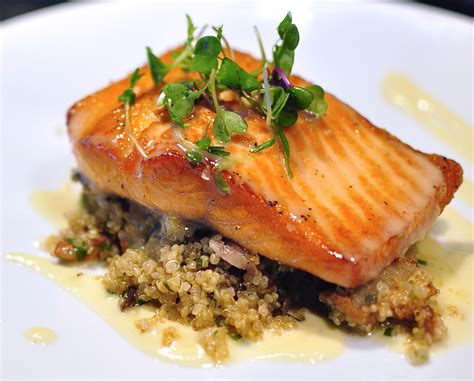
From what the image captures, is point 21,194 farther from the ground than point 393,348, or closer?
closer

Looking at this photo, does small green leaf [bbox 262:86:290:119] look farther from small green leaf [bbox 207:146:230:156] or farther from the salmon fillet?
small green leaf [bbox 207:146:230:156]

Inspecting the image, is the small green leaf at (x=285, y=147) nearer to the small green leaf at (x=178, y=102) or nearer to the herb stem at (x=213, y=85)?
the herb stem at (x=213, y=85)

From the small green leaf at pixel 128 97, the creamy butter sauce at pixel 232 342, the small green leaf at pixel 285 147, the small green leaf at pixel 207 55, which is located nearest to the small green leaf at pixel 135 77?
the small green leaf at pixel 128 97

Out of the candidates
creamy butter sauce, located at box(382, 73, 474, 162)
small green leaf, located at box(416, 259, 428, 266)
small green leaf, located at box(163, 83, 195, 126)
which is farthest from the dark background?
small green leaf, located at box(163, 83, 195, 126)

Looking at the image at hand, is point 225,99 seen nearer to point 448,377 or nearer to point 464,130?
point 448,377

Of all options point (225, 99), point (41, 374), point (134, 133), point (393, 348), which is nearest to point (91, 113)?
point (134, 133)

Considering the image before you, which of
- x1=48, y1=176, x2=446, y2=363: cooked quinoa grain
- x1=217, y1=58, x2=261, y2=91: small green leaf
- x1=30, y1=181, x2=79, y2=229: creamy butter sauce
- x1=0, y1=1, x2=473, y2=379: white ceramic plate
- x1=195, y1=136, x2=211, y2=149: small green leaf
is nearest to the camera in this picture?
x1=48, y1=176, x2=446, y2=363: cooked quinoa grain
